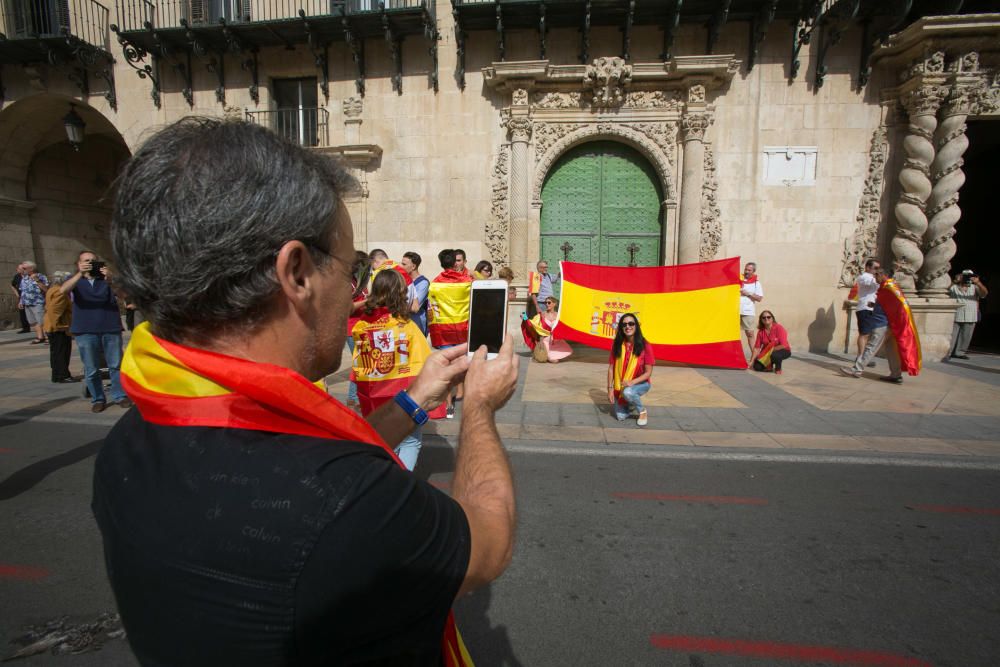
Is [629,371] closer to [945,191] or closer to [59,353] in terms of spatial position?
[59,353]

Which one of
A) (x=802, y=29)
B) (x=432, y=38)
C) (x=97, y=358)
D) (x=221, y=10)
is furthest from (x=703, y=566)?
(x=221, y=10)

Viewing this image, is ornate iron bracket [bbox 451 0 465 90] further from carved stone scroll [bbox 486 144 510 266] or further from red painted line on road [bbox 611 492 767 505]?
red painted line on road [bbox 611 492 767 505]

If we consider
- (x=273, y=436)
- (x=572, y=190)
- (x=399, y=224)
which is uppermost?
(x=572, y=190)

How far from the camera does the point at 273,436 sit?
72cm

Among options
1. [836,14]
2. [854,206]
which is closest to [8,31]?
[836,14]

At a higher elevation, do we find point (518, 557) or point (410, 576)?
point (410, 576)

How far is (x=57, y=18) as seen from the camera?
1172 cm

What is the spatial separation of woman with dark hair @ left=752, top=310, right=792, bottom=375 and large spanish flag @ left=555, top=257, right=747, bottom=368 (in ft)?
1.06

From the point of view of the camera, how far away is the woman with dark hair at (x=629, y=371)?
216 inches

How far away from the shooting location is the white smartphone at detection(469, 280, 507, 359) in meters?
2.24

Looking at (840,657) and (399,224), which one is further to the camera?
(399,224)

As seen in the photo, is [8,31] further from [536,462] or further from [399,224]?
[536,462]

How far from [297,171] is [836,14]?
12.3m

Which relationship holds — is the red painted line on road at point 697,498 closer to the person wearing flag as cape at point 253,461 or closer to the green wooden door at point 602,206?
the person wearing flag as cape at point 253,461
